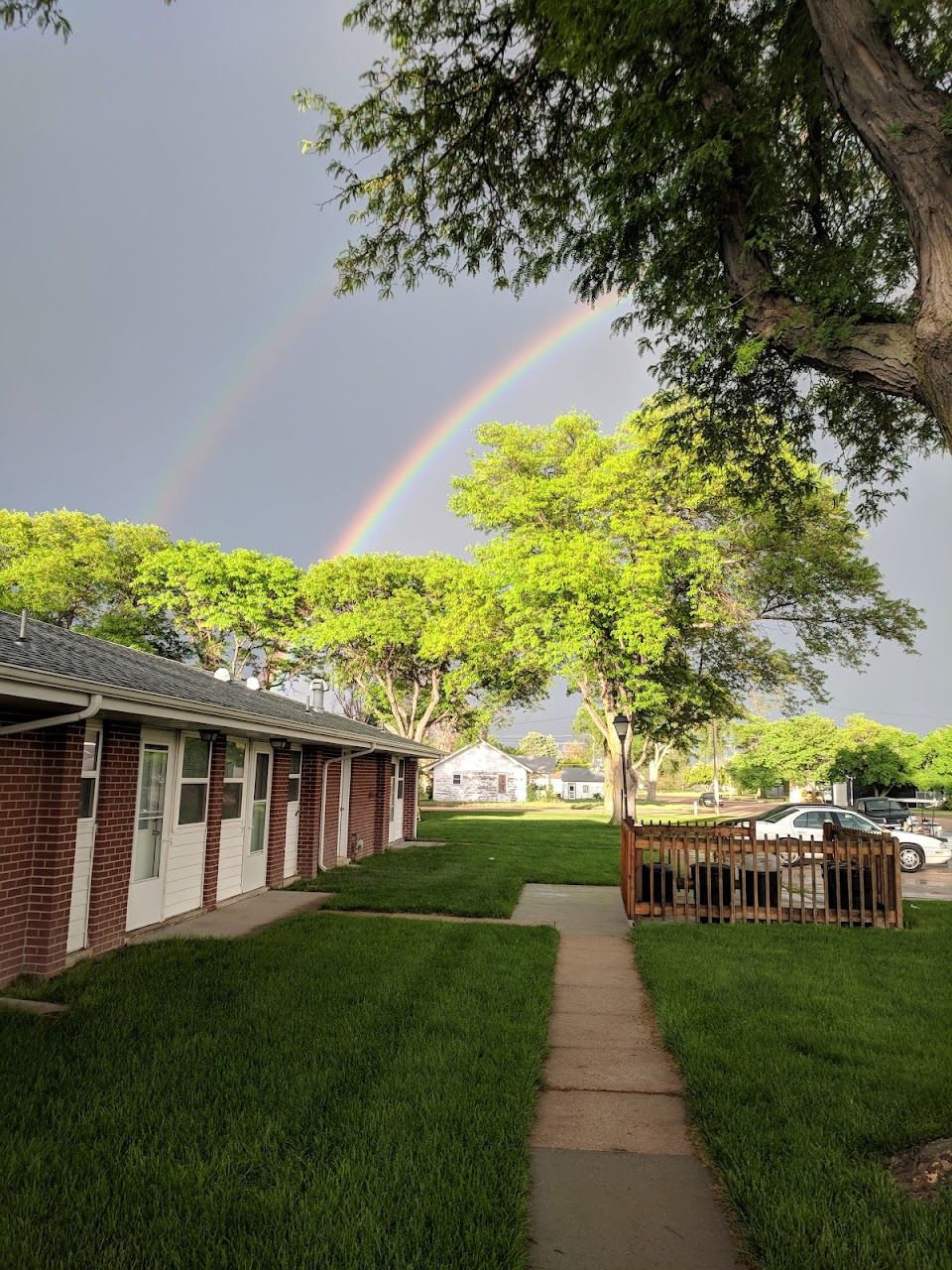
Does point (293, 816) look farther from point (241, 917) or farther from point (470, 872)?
point (241, 917)

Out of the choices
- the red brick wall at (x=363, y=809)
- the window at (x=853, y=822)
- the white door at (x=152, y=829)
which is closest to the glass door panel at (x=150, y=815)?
the white door at (x=152, y=829)

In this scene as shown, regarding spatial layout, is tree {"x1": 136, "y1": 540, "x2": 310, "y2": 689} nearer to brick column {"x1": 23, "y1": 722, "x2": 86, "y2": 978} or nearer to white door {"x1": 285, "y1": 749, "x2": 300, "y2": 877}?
white door {"x1": 285, "y1": 749, "x2": 300, "y2": 877}

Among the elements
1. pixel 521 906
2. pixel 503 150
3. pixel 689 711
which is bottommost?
pixel 521 906

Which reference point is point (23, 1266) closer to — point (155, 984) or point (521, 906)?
point (155, 984)

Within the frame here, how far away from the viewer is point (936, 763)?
5603cm

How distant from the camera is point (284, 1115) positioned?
4.09 meters

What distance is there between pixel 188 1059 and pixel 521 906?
746 centimetres

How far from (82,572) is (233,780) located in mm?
28703

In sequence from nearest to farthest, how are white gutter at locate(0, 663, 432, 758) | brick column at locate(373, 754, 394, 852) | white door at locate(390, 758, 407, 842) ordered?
white gutter at locate(0, 663, 432, 758) < brick column at locate(373, 754, 394, 852) < white door at locate(390, 758, 407, 842)

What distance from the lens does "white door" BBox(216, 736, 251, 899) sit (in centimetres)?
1086

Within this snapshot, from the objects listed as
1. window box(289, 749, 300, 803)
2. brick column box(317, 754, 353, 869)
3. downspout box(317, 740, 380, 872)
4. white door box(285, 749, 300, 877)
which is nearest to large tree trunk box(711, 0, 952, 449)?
window box(289, 749, 300, 803)

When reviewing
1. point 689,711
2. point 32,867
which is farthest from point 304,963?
point 689,711

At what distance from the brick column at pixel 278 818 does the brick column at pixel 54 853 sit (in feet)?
18.1

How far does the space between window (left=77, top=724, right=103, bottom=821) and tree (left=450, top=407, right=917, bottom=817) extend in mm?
18819
